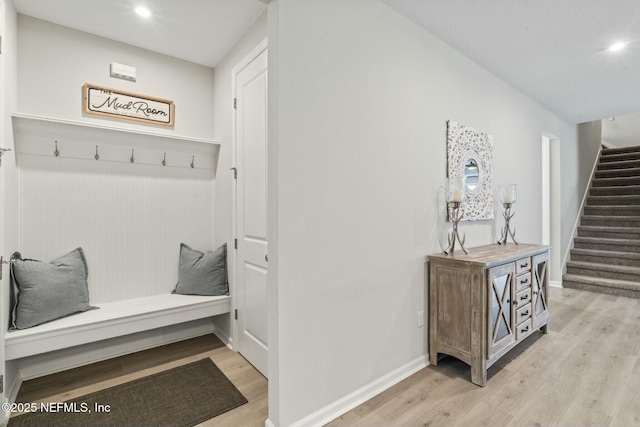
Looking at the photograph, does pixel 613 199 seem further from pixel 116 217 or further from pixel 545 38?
pixel 116 217

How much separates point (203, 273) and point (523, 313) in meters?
2.72

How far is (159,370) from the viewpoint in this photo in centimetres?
239

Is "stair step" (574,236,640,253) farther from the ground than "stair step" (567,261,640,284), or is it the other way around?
"stair step" (574,236,640,253)

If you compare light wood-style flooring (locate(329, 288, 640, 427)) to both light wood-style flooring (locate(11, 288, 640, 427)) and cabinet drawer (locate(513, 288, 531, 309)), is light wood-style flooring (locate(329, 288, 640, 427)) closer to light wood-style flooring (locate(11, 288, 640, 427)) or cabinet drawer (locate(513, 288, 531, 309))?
light wood-style flooring (locate(11, 288, 640, 427))

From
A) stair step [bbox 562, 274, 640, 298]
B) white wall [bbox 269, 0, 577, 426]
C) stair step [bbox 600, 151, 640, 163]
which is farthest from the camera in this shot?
stair step [bbox 600, 151, 640, 163]

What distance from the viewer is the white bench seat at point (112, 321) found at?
199 centimetres

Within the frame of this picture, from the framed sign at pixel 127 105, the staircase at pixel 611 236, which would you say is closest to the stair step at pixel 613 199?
the staircase at pixel 611 236

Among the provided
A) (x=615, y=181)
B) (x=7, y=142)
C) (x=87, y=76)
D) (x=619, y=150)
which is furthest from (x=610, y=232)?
(x=7, y=142)

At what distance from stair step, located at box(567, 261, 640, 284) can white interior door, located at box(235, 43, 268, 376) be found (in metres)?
5.17

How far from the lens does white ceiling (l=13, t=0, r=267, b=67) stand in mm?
2164

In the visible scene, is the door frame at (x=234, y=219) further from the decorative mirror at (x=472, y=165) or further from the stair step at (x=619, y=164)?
the stair step at (x=619, y=164)

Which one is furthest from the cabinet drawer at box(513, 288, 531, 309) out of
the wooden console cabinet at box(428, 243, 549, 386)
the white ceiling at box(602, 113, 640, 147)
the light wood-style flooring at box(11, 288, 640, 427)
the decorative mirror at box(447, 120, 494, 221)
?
the white ceiling at box(602, 113, 640, 147)

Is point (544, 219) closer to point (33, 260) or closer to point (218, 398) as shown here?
point (218, 398)

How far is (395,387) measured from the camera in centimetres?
216
